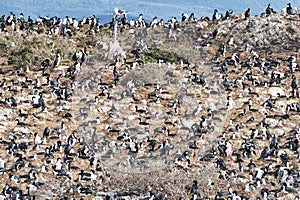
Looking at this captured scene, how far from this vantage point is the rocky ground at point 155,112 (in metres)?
24.5

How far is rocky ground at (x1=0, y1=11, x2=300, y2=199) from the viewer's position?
80.2 feet

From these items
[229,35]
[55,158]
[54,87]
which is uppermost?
[229,35]

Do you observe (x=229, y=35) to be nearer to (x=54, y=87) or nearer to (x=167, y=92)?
(x=167, y=92)

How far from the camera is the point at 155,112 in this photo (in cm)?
3080

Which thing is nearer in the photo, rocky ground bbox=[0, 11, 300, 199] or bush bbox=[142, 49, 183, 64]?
rocky ground bbox=[0, 11, 300, 199]

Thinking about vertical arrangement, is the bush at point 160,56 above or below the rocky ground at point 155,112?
above

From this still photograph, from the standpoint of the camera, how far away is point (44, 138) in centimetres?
2780

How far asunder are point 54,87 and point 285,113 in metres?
9.88

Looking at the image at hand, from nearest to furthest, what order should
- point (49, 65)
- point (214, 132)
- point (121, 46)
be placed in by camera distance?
point (214, 132), point (49, 65), point (121, 46)

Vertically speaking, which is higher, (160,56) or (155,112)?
(160,56)

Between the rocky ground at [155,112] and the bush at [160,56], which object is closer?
the rocky ground at [155,112]

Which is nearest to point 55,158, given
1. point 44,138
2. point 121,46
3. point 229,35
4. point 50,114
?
point 44,138

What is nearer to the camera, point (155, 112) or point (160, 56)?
point (155, 112)

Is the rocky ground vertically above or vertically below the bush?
below
